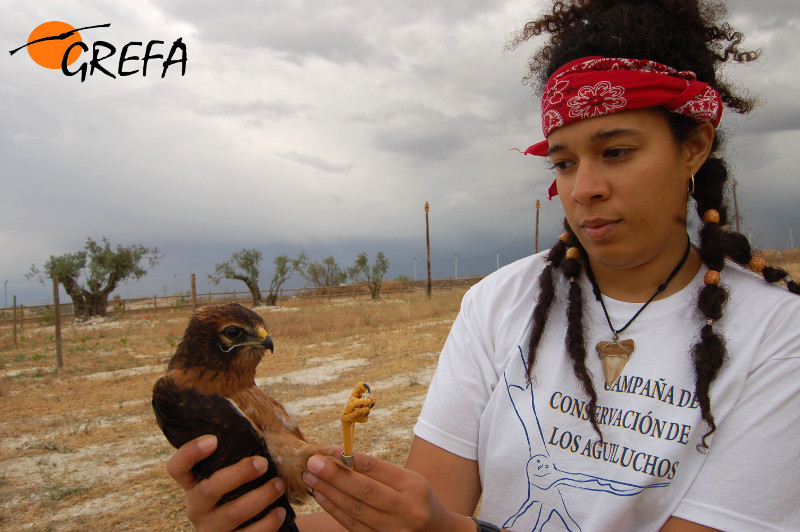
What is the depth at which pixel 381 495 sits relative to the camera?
1.33m

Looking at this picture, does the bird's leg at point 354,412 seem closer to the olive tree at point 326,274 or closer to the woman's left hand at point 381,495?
the woman's left hand at point 381,495

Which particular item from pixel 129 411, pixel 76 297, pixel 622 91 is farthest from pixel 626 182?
pixel 76 297

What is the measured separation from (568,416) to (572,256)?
2.00 ft

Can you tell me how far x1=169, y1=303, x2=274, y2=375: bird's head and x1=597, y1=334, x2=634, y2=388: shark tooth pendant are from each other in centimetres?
140

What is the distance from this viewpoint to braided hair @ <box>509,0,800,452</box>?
1.52 metres

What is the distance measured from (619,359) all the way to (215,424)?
4.93ft

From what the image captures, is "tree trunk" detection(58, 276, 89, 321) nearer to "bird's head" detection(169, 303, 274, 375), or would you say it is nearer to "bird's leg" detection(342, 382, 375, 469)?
"bird's head" detection(169, 303, 274, 375)

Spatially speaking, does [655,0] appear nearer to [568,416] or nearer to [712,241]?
[712,241]

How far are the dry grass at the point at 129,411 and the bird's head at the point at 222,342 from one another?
3286mm

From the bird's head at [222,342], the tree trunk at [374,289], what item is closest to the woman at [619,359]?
the bird's head at [222,342]

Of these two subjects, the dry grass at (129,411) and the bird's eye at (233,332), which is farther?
the dry grass at (129,411)

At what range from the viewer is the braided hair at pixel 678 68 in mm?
1520

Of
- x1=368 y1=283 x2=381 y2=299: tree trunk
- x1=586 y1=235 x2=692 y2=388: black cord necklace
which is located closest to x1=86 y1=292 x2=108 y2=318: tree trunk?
x1=368 y1=283 x2=381 y2=299: tree trunk

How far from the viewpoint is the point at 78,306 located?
29.9 meters
